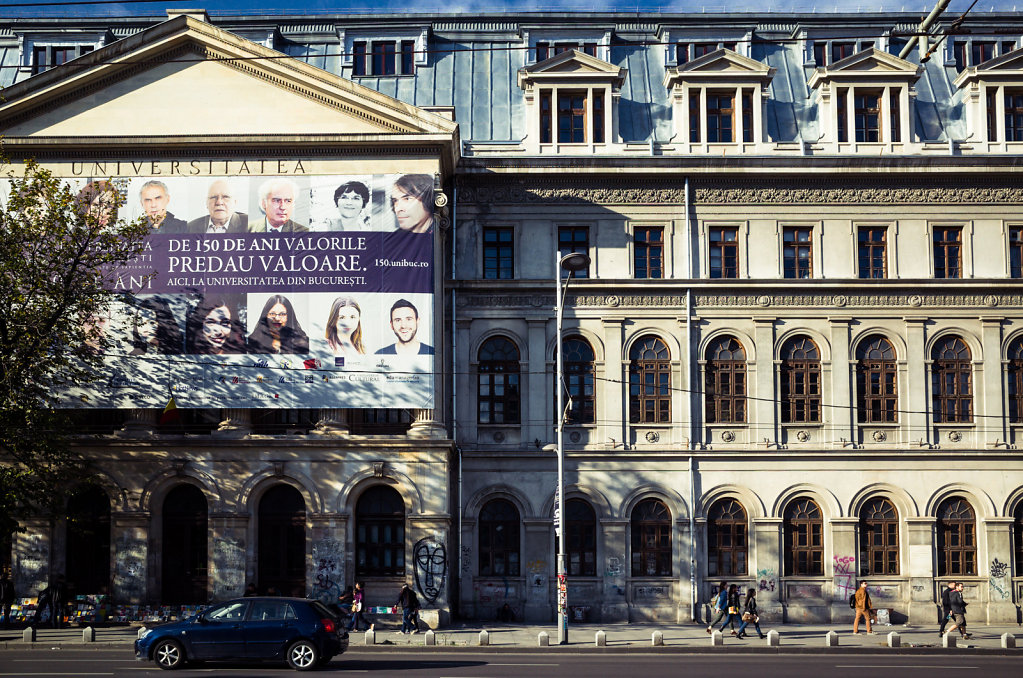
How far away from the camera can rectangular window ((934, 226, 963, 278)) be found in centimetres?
4300

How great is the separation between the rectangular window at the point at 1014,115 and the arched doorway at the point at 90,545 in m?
36.3

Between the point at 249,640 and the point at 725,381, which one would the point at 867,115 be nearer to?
the point at 725,381

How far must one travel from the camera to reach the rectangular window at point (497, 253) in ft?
→ 141

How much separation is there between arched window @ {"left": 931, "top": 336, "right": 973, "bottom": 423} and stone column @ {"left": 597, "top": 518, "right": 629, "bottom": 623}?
12597mm

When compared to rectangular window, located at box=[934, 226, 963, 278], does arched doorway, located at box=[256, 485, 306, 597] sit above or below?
below

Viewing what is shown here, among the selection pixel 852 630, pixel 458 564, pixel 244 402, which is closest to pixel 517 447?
pixel 458 564

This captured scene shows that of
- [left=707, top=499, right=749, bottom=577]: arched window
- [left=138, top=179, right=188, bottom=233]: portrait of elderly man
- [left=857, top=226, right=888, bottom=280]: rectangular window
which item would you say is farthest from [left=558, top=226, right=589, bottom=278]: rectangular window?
[left=138, top=179, right=188, bottom=233]: portrait of elderly man

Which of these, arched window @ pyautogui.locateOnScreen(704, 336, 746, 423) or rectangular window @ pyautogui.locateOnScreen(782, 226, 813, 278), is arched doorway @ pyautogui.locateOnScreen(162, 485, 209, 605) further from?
rectangular window @ pyautogui.locateOnScreen(782, 226, 813, 278)

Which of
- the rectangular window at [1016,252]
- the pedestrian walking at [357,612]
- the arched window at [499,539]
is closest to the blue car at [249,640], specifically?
the pedestrian walking at [357,612]

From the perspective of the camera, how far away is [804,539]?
4175 cm

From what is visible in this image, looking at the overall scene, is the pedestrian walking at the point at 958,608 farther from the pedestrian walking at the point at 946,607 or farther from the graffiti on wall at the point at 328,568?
the graffiti on wall at the point at 328,568

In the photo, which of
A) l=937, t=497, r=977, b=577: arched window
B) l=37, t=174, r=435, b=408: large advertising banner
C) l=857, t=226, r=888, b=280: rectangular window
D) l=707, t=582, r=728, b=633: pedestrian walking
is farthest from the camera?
l=857, t=226, r=888, b=280: rectangular window

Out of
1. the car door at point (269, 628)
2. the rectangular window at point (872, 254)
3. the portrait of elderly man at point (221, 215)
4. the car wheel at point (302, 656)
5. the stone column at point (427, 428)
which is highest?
the portrait of elderly man at point (221, 215)

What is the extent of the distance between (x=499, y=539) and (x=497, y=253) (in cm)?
1074
